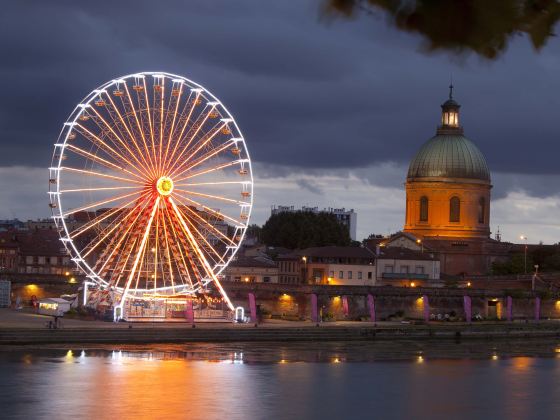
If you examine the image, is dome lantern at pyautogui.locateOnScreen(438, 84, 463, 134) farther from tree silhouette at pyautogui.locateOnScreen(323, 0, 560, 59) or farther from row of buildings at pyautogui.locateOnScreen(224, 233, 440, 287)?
tree silhouette at pyautogui.locateOnScreen(323, 0, 560, 59)

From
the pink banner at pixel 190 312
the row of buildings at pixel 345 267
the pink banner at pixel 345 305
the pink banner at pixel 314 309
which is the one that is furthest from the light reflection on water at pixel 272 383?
the row of buildings at pixel 345 267

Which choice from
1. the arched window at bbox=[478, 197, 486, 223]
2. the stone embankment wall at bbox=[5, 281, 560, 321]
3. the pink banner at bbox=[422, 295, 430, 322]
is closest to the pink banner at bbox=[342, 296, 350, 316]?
the stone embankment wall at bbox=[5, 281, 560, 321]

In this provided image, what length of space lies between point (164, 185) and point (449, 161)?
74.4m

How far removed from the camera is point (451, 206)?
454ft

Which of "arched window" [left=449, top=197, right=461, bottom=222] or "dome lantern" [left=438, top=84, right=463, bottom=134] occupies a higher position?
"dome lantern" [left=438, top=84, right=463, bottom=134]

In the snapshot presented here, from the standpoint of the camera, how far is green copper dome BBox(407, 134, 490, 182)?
137 m

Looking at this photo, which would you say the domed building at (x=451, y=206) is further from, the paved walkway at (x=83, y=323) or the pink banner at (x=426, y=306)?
the paved walkway at (x=83, y=323)

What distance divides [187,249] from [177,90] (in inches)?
389

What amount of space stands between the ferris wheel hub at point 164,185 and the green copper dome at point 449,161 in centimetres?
7271

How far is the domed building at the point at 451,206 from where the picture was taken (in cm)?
13662

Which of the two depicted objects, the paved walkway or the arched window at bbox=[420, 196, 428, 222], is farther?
the arched window at bbox=[420, 196, 428, 222]

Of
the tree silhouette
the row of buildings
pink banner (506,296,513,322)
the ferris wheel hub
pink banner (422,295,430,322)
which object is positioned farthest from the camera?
the row of buildings

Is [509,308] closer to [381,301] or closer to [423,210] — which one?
[381,301]

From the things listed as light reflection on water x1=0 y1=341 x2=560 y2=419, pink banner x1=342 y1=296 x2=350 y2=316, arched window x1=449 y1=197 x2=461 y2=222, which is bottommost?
light reflection on water x1=0 y1=341 x2=560 y2=419
